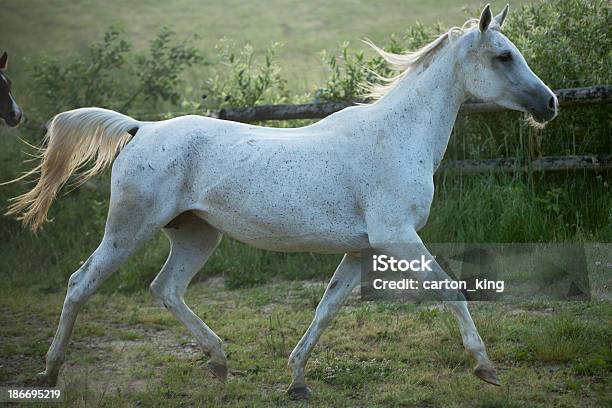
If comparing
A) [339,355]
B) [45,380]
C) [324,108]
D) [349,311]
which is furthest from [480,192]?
[45,380]

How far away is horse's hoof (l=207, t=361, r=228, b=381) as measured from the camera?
4.61m

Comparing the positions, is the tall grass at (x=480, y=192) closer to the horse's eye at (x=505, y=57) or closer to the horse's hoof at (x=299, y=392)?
the horse's eye at (x=505, y=57)

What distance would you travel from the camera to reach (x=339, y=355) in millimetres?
5066

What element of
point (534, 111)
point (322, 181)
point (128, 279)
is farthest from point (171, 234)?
point (128, 279)

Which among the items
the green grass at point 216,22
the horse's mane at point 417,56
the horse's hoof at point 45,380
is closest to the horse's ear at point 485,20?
the horse's mane at point 417,56

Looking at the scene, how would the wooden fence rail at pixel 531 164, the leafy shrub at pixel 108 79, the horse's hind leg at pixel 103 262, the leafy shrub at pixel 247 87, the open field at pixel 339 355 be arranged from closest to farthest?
the open field at pixel 339 355 → the horse's hind leg at pixel 103 262 → the wooden fence rail at pixel 531 164 → the leafy shrub at pixel 247 87 → the leafy shrub at pixel 108 79

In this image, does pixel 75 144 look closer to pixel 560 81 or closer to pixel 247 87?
pixel 247 87

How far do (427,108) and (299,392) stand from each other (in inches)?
72.5

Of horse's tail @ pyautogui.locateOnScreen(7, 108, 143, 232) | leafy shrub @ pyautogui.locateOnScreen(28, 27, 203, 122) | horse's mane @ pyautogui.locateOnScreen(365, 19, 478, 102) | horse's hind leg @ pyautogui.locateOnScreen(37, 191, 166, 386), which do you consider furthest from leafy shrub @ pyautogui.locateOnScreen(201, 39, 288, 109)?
horse's hind leg @ pyautogui.locateOnScreen(37, 191, 166, 386)

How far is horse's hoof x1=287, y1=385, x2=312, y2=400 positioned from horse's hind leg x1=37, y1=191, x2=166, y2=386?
126cm

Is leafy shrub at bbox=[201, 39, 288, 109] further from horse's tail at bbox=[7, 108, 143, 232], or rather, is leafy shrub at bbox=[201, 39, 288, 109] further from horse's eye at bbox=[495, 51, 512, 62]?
horse's eye at bbox=[495, 51, 512, 62]

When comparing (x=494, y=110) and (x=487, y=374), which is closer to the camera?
(x=487, y=374)

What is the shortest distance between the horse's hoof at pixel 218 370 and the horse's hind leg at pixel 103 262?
2.79 ft

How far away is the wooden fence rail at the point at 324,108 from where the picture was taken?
22.2 ft
